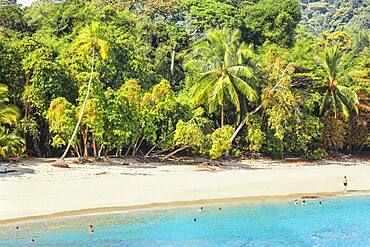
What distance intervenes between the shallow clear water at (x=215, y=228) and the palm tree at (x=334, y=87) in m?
15.6

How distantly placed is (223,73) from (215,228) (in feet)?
56.4

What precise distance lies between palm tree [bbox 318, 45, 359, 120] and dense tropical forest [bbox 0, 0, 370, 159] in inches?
3.5

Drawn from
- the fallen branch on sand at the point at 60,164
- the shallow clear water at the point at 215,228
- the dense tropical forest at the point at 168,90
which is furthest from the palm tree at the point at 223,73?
the shallow clear water at the point at 215,228

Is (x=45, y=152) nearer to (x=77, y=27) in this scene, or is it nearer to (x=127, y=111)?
(x=127, y=111)

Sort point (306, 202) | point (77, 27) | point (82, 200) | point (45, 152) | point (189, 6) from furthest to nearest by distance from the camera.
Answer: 1. point (189, 6)
2. point (77, 27)
3. point (45, 152)
4. point (306, 202)
5. point (82, 200)

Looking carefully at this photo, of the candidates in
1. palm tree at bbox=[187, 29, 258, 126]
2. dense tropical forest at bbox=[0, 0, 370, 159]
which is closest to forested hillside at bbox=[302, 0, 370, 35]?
dense tropical forest at bbox=[0, 0, 370, 159]

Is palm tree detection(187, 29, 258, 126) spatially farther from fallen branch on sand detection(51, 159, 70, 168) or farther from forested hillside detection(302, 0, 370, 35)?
forested hillside detection(302, 0, 370, 35)

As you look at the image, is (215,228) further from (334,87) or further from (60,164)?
(334,87)

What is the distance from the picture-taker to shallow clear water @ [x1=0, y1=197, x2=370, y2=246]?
21.8 metres

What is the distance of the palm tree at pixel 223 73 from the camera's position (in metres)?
39.0

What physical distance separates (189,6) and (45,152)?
2599 centimetres

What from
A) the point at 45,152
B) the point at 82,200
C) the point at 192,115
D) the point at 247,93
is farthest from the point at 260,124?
the point at 82,200

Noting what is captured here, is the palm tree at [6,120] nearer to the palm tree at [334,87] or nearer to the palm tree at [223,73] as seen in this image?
the palm tree at [223,73]

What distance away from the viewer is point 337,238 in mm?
23047
